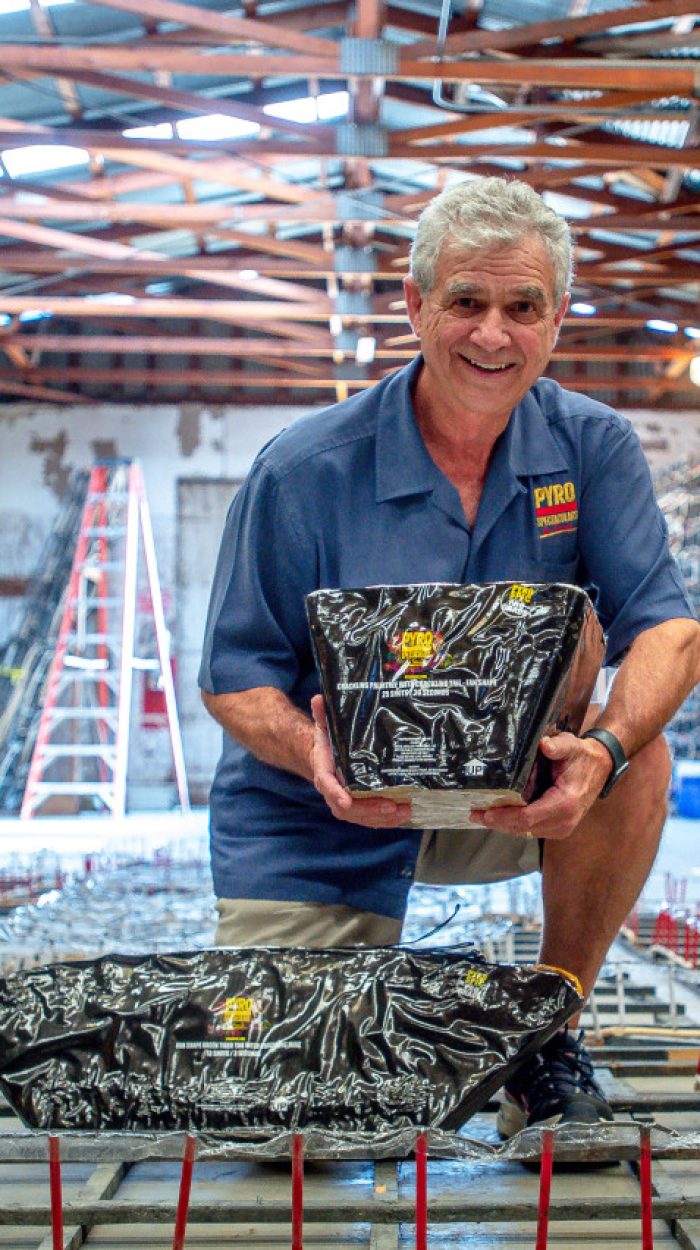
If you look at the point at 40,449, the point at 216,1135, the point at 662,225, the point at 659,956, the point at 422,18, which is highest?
the point at 422,18

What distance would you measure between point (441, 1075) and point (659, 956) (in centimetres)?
363

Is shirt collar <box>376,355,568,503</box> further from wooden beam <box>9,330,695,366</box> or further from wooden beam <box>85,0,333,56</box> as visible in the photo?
wooden beam <box>9,330,695,366</box>

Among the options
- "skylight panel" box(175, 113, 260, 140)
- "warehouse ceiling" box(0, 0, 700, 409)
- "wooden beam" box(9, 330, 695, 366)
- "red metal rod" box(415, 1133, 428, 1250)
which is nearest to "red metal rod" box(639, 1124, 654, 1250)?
"red metal rod" box(415, 1133, 428, 1250)

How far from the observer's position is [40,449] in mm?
18578

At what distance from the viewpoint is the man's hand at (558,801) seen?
6.42 ft

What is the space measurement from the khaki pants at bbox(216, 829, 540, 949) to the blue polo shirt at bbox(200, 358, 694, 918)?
3cm

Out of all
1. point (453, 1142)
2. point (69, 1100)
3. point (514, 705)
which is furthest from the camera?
point (69, 1100)

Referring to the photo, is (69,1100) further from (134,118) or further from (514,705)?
(134,118)

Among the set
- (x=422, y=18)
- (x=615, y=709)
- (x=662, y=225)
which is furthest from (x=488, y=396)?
(x=662, y=225)

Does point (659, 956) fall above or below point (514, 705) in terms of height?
below

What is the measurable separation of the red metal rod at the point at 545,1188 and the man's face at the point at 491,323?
1.27m

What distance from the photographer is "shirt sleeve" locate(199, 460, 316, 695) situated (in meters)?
2.48

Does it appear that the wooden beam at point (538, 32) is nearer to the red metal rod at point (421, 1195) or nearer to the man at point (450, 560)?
the man at point (450, 560)

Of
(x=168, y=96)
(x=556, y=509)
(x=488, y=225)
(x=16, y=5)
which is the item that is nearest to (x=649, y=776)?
(x=556, y=509)
